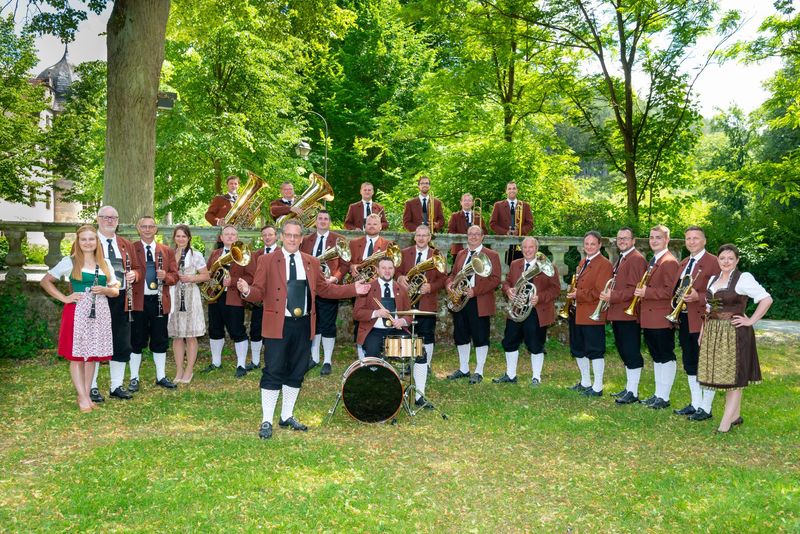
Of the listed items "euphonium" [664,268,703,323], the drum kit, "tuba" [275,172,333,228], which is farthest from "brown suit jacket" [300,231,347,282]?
"euphonium" [664,268,703,323]

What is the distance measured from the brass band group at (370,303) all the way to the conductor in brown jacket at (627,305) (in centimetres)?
2

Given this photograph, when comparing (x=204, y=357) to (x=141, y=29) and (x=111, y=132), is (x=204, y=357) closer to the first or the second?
(x=111, y=132)

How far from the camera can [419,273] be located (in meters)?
9.15

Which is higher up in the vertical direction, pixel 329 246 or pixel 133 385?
pixel 329 246

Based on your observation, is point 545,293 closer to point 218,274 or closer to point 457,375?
point 457,375

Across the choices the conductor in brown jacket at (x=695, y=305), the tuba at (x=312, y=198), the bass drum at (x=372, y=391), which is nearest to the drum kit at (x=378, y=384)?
the bass drum at (x=372, y=391)

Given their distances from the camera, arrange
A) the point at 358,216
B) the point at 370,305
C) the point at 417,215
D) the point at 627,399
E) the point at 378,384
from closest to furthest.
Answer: the point at 378,384, the point at 370,305, the point at 627,399, the point at 358,216, the point at 417,215

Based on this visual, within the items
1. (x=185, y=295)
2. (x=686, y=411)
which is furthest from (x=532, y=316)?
(x=185, y=295)

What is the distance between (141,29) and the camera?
1077 cm

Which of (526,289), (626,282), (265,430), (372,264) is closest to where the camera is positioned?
(265,430)

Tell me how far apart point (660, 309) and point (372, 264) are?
12.3 ft

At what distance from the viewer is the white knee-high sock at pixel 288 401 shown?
24.1ft

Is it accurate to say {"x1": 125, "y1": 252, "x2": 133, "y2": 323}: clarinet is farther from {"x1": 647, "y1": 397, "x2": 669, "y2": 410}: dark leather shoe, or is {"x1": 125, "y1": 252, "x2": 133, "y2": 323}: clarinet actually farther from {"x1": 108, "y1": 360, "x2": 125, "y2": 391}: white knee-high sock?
{"x1": 647, "y1": 397, "x2": 669, "y2": 410}: dark leather shoe

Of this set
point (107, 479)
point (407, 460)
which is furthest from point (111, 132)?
point (407, 460)
